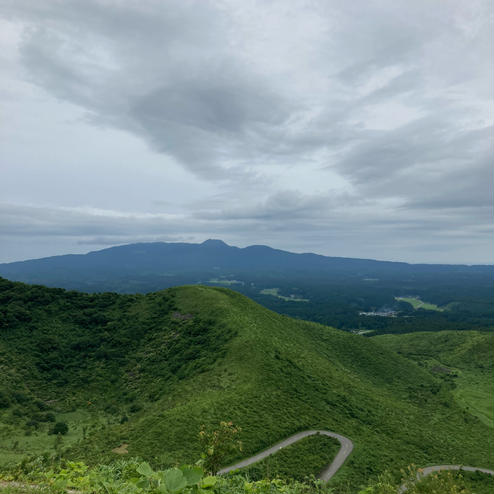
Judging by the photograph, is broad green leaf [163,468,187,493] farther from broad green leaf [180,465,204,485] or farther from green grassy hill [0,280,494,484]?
green grassy hill [0,280,494,484]

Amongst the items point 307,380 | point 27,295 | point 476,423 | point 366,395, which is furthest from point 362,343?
point 27,295

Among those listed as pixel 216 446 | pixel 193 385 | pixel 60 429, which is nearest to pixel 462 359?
pixel 193 385

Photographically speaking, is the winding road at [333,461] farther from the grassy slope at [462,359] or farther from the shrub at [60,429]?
the grassy slope at [462,359]

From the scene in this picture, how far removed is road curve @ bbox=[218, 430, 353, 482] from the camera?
99.6 ft

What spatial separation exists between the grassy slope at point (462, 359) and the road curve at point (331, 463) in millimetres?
45687

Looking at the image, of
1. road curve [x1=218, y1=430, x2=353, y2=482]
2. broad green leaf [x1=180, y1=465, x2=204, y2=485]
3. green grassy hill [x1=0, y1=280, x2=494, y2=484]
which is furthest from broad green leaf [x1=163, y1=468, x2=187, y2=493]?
road curve [x1=218, y1=430, x2=353, y2=482]

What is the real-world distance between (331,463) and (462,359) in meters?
103

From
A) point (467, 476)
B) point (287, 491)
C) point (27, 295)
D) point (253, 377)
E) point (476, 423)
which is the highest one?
point (287, 491)

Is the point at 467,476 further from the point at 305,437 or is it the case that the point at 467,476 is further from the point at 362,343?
the point at 362,343

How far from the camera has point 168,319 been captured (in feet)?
233

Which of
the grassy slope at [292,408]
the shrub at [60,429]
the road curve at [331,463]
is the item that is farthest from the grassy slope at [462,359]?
the shrub at [60,429]

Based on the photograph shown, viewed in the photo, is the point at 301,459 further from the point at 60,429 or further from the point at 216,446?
the point at 60,429

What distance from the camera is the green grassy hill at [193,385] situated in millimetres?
35344

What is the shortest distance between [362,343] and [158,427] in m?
72.4
